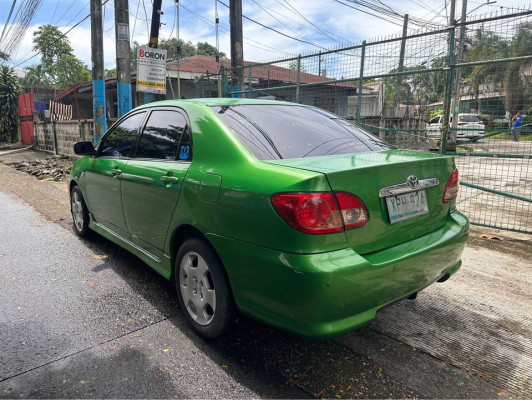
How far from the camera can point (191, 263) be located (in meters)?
2.63

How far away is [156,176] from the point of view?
2924 mm

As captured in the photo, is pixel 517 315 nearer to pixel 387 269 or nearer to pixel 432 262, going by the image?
pixel 432 262

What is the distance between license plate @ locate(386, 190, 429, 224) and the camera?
224 cm

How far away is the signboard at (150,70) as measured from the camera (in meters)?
8.34

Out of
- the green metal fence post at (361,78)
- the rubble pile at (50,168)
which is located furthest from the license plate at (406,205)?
the rubble pile at (50,168)

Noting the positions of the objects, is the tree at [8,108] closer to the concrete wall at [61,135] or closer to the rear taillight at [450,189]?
the concrete wall at [61,135]

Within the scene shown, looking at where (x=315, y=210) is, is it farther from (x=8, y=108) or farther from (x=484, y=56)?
(x=8, y=108)

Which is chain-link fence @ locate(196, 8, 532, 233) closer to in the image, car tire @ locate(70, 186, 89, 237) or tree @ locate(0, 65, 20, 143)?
car tire @ locate(70, 186, 89, 237)

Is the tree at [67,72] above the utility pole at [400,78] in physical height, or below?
above

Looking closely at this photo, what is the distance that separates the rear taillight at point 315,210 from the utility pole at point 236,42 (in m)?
8.08

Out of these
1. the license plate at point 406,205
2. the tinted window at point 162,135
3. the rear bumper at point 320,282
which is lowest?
the rear bumper at point 320,282

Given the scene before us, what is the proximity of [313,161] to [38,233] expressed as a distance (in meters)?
4.31

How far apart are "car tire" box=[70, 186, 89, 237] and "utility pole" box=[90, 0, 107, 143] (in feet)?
18.1

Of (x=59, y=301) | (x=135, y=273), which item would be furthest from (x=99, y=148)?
(x=59, y=301)
